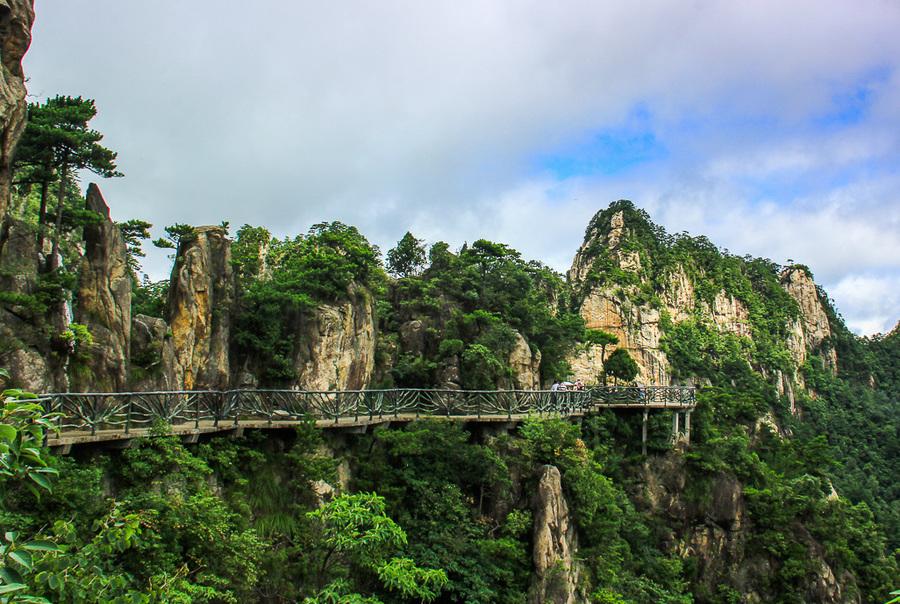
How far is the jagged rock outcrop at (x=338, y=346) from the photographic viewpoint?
16.8 meters

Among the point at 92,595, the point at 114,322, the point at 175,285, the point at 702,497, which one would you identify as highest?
the point at 175,285

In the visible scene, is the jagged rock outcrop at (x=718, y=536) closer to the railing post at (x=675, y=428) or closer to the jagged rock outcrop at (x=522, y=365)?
the railing post at (x=675, y=428)

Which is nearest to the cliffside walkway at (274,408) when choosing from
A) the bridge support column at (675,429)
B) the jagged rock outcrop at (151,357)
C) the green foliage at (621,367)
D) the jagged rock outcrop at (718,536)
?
the jagged rock outcrop at (151,357)

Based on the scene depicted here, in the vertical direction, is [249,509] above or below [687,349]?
below

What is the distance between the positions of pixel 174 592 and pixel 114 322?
7.00m

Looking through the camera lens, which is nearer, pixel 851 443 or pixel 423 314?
pixel 423 314

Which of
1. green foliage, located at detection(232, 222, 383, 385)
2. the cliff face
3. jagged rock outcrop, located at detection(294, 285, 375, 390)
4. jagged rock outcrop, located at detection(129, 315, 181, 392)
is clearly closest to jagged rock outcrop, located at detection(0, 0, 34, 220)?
jagged rock outcrop, located at detection(129, 315, 181, 392)

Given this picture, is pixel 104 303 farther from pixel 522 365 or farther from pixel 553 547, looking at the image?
pixel 522 365

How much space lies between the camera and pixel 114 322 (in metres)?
13.1

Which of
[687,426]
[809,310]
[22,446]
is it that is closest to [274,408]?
[22,446]

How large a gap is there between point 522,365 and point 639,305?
1192 inches

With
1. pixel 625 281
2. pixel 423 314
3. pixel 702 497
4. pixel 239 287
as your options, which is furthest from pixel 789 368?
pixel 239 287

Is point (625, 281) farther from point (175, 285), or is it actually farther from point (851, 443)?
point (175, 285)

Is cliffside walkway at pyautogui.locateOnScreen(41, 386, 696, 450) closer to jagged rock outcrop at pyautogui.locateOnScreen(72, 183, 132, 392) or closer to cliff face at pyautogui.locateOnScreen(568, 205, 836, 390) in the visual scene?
jagged rock outcrop at pyautogui.locateOnScreen(72, 183, 132, 392)
